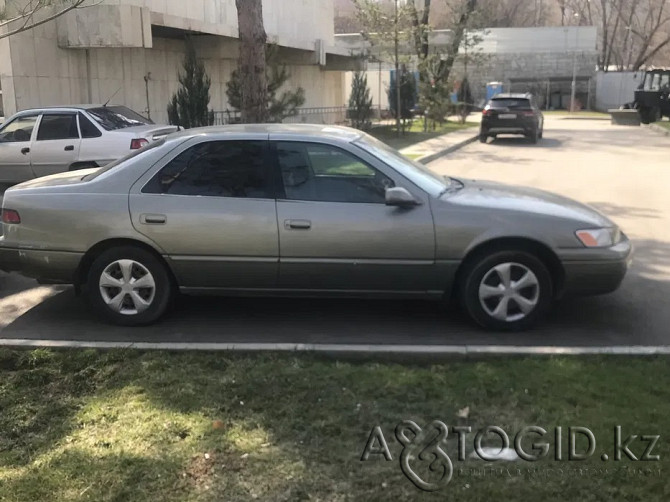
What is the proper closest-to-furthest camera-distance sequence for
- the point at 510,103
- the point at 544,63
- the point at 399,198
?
the point at 399,198
the point at 510,103
the point at 544,63

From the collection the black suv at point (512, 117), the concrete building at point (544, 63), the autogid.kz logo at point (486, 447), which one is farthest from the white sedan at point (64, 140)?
the concrete building at point (544, 63)

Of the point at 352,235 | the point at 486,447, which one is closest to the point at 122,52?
the point at 352,235

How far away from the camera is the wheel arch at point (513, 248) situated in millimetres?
5234

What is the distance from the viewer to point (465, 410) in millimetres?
3848

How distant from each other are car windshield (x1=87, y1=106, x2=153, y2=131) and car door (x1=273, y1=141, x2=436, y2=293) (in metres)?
7.86

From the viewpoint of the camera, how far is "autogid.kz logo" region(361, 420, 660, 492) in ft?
10.9

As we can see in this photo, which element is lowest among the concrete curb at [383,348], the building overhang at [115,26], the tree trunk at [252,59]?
the concrete curb at [383,348]

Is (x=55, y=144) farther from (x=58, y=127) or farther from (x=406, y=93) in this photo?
(x=406, y=93)

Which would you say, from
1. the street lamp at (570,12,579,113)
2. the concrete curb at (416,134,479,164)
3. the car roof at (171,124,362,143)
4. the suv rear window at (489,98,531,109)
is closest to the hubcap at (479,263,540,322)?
the car roof at (171,124,362,143)

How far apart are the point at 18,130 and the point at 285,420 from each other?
35.2ft

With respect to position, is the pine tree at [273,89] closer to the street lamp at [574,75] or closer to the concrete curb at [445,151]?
the concrete curb at [445,151]

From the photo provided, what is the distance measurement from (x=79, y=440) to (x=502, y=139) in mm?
25170

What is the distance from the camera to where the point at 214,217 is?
5.32m

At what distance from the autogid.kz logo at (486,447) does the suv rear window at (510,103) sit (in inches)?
882
